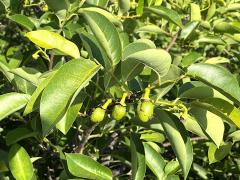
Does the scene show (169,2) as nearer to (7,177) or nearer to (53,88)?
(7,177)

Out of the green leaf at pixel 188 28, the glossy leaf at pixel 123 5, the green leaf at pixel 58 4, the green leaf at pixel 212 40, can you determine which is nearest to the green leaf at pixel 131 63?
the green leaf at pixel 58 4

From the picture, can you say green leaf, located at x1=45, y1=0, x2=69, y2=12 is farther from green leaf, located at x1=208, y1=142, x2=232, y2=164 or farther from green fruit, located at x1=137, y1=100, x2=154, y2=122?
green leaf, located at x1=208, y1=142, x2=232, y2=164

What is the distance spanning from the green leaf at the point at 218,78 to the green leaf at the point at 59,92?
12.3 inches

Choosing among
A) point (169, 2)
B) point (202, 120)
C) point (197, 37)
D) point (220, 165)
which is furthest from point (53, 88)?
point (220, 165)

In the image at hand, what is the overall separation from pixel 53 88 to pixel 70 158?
1.62 feet

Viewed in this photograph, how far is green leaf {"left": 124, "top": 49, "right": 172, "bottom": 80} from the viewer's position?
117 cm

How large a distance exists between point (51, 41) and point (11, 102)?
259 mm

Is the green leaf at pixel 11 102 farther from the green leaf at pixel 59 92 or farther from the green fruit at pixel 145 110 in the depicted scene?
the green fruit at pixel 145 110

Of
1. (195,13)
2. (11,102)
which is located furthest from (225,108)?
(195,13)

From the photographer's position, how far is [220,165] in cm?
300

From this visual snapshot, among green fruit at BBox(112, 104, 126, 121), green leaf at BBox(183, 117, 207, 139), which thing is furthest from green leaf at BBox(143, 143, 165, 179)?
green fruit at BBox(112, 104, 126, 121)

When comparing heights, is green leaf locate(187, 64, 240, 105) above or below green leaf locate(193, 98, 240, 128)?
above

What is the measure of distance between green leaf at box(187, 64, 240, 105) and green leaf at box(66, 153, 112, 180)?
0.58 metres

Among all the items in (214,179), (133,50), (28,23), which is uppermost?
(133,50)
